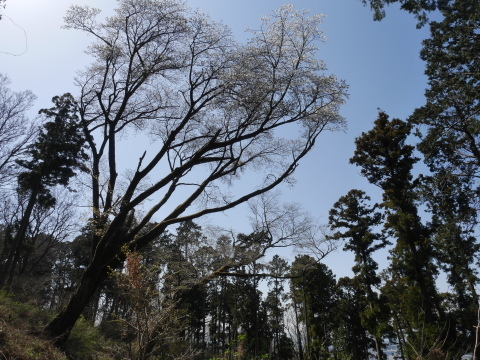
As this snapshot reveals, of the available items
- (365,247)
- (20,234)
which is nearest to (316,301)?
(365,247)

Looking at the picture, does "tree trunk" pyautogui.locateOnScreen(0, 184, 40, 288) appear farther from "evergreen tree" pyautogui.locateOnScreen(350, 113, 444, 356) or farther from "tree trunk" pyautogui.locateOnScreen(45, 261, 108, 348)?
"evergreen tree" pyautogui.locateOnScreen(350, 113, 444, 356)

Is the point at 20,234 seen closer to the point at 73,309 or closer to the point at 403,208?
the point at 73,309

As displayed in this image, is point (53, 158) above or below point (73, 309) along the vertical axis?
above

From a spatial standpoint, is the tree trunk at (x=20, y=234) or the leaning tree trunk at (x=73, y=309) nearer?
the leaning tree trunk at (x=73, y=309)

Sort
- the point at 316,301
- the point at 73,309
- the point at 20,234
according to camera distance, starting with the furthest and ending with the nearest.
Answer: the point at 316,301
the point at 20,234
the point at 73,309

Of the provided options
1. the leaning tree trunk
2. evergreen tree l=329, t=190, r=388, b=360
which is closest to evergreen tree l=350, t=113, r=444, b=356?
evergreen tree l=329, t=190, r=388, b=360

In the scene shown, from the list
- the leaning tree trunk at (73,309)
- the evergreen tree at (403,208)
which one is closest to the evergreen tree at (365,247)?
the evergreen tree at (403,208)

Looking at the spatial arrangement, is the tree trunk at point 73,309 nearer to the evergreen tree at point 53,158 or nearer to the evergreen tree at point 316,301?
the evergreen tree at point 53,158

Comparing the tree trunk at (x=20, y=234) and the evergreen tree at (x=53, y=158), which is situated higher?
the evergreen tree at (x=53, y=158)

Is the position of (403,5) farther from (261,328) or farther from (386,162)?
(261,328)

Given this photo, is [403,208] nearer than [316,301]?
Yes

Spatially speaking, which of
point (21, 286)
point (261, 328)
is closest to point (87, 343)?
point (21, 286)

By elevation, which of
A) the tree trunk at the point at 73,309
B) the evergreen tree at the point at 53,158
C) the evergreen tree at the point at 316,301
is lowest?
the tree trunk at the point at 73,309

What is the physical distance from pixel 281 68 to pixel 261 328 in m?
28.9
